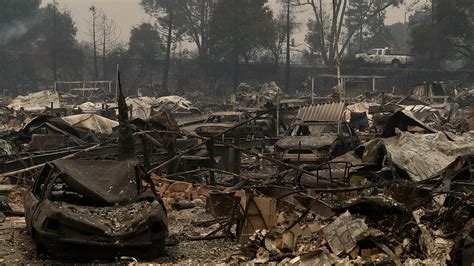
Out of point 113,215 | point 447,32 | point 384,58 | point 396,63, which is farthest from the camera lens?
point 384,58

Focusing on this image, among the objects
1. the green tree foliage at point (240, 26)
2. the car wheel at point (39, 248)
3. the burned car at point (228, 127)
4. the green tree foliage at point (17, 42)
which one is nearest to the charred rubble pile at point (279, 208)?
the car wheel at point (39, 248)

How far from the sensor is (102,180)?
32.6 feet

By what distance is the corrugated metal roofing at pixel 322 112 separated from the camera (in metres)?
23.7

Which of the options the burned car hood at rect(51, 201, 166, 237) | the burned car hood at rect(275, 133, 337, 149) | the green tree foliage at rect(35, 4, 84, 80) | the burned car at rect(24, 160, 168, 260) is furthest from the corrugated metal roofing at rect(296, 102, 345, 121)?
the green tree foliage at rect(35, 4, 84, 80)

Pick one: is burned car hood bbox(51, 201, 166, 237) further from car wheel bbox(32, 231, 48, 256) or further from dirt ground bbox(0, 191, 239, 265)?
car wheel bbox(32, 231, 48, 256)

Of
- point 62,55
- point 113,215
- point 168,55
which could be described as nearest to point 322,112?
point 113,215

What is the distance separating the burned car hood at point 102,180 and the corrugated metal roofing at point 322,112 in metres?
14.0

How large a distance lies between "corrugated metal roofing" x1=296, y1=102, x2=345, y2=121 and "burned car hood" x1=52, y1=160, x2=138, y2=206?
45.9 feet

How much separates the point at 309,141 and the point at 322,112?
289 inches

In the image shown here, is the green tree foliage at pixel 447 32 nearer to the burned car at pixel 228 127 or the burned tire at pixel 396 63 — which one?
the burned tire at pixel 396 63

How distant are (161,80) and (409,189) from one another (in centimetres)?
5941

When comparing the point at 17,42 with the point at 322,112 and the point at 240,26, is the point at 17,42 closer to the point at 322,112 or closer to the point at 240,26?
the point at 240,26

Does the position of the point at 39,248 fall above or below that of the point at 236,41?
below

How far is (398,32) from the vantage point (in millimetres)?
126562
